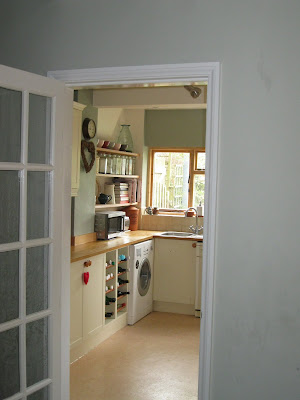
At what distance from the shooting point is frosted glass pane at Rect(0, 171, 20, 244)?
241 centimetres

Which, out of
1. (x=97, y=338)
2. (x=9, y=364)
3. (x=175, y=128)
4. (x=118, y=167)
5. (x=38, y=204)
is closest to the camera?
(x=9, y=364)

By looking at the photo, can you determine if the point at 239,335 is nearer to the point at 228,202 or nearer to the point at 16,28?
the point at 228,202

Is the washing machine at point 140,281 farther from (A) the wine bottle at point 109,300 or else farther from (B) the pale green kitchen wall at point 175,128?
(B) the pale green kitchen wall at point 175,128

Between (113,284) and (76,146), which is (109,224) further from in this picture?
(76,146)

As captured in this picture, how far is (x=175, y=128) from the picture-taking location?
6.56 m

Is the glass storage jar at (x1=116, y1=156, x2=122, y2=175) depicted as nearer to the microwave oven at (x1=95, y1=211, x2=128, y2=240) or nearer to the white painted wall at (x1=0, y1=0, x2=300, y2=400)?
the microwave oven at (x1=95, y1=211, x2=128, y2=240)

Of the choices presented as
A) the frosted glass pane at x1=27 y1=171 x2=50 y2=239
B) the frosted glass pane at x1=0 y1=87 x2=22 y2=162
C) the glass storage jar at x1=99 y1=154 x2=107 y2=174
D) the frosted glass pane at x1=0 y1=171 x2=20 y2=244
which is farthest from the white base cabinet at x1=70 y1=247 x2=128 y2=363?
the frosted glass pane at x1=0 y1=87 x2=22 y2=162

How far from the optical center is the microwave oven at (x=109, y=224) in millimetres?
5395

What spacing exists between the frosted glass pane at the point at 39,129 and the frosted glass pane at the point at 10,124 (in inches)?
3.0

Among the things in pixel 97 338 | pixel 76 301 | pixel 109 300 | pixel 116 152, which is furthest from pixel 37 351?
pixel 116 152

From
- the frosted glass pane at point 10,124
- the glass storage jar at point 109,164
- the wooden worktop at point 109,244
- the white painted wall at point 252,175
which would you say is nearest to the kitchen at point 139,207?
the wooden worktop at point 109,244

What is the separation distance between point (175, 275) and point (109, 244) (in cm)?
124

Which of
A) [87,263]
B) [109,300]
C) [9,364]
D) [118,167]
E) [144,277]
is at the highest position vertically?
[118,167]

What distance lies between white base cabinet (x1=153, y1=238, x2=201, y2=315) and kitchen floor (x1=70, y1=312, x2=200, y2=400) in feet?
1.43
